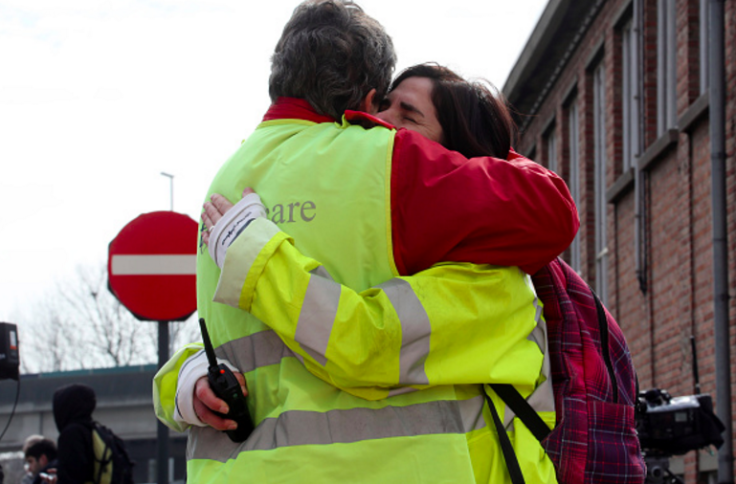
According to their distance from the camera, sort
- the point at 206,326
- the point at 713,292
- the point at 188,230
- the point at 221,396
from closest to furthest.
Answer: the point at 221,396
the point at 206,326
the point at 188,230
the point at 713,292

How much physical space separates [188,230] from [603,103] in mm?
10310

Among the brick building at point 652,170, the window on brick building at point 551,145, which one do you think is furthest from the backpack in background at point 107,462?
the window on brick building at point 551,145

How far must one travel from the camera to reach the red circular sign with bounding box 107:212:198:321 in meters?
6.46

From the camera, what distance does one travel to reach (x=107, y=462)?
8.13 m

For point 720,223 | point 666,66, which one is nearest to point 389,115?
point 720,223

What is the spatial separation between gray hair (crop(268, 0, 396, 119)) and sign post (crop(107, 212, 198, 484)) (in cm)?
376

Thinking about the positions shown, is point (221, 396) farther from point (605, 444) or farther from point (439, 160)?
point (605, 444)

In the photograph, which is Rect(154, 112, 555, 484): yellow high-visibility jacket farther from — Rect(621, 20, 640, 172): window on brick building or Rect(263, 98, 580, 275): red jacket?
Rect(621, 20, 640, 172): window on brick building

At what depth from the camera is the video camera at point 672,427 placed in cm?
732

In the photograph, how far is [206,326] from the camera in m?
2.63

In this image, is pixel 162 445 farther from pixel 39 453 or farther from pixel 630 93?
pixel 630 93

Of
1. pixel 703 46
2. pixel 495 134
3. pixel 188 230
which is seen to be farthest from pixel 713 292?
pixel 495 134

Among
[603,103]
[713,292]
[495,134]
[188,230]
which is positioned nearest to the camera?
[495,134]

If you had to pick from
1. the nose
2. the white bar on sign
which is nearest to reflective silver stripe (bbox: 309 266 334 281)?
the nose
